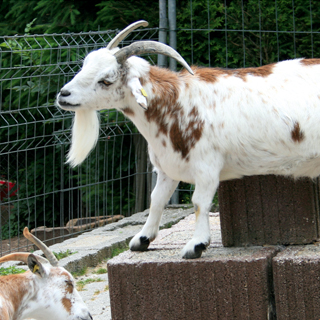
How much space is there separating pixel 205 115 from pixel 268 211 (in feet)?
3.07

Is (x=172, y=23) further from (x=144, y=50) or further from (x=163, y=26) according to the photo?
(x=144, y=50)

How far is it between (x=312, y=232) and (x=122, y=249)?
3120mm

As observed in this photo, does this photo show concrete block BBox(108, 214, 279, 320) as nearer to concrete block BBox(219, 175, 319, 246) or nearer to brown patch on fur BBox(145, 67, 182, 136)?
concrete block BBox(219, 175, 319, 246)

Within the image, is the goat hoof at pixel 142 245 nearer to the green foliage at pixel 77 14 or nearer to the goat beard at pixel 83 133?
the goat beard at pixel 83 133

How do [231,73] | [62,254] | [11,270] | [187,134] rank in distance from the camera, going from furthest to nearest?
[62,254], [11,270], [231,73], [187,134]

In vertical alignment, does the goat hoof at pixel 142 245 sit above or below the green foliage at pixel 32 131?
below

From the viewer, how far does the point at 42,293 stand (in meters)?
3.88

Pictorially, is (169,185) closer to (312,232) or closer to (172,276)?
(172,276)

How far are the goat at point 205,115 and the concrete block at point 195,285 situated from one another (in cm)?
17

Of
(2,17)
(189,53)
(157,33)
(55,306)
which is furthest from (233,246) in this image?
(2,17)

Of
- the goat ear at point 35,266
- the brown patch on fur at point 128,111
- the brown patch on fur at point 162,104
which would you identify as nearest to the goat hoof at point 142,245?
the goat ear at point 35,266

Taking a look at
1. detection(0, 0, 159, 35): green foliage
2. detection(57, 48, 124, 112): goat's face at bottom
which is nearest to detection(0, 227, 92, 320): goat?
detection(57, 48, 124, 112): goat's face at bottom

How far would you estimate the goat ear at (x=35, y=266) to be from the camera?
3.76m

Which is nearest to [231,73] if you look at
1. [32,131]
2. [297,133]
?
[297,133]
